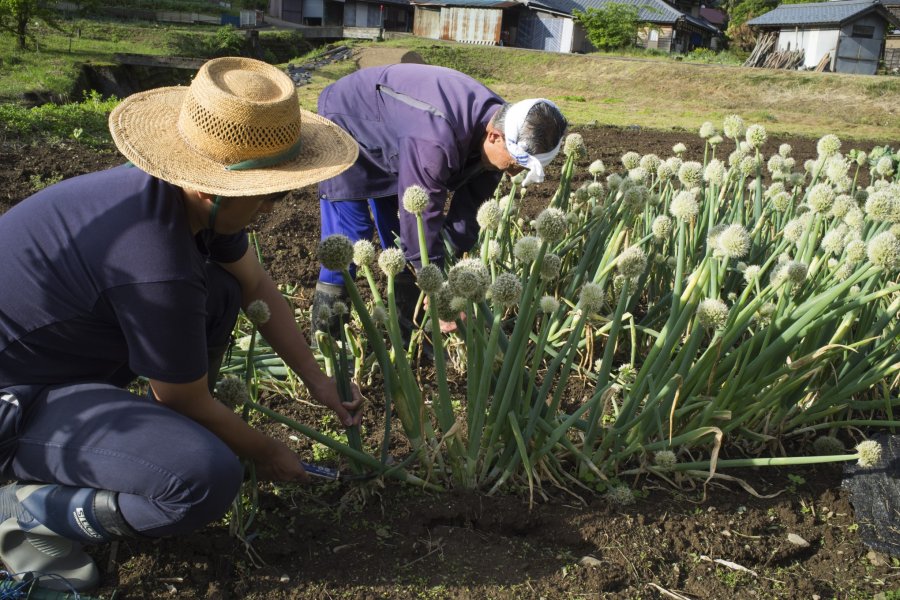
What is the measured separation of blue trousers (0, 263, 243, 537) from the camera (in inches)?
67.9

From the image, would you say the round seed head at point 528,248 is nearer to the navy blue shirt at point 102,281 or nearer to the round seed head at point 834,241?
the navy blue shirt at point 102,281

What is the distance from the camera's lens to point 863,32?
97.9 ft

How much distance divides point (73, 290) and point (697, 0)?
4914 cm

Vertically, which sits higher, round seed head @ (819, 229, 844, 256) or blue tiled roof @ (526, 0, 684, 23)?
blue tiled roof @ (526, 0, 684, 23)

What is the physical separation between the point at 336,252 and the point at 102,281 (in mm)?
518

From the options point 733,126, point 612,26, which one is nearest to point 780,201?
point 733,126

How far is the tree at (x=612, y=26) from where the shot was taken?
105ft

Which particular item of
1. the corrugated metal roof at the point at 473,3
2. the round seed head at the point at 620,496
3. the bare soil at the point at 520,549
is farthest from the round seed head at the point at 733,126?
the corrugated metal roof at the point at 473,3

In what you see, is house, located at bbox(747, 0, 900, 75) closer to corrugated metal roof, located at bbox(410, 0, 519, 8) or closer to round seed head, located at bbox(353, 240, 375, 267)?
corrugated metal roof, located at bbox(410, 0, 519, 8)

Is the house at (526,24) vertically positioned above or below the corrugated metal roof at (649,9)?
below

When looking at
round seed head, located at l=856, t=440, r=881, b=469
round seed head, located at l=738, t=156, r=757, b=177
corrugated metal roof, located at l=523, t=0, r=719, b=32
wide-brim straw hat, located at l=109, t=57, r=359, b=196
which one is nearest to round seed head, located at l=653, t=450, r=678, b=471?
round seed head, located at l=856, t=440, r=881, b=469

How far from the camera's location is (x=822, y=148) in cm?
329

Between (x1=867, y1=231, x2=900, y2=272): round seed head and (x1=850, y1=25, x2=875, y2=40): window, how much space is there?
32.6 m

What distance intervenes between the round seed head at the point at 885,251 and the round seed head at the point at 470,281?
1.09 m
